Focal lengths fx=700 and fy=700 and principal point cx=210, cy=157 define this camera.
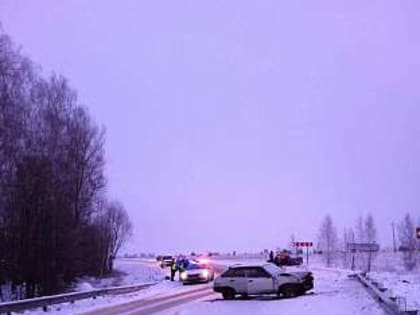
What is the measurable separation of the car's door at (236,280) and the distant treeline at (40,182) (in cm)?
1477

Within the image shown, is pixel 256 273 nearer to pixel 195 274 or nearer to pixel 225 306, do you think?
pixel 225 306

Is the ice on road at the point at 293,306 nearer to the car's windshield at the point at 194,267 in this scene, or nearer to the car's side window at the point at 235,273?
the car's side window at the point at 235,273

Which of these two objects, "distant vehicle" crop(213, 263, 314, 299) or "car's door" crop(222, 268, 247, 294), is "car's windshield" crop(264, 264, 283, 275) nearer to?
"distant vehicle" crop(213, 263, 314, 299)

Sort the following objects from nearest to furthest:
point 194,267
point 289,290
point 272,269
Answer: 1. point 289,290
2. point 272,269
3. point 194,267

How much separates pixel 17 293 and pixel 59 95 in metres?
17.5

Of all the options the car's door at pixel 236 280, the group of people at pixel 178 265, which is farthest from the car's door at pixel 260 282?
the group of people at pixel 178 265

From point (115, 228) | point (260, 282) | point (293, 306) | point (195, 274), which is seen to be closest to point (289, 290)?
point (260, 282)

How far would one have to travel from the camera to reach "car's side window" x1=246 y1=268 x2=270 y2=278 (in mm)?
31828

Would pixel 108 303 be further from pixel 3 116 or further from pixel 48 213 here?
pixel 48 213

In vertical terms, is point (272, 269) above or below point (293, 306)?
above

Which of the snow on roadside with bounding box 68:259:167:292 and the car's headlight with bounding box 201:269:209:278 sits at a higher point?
the car's headlight with bounding box 201:269:209:278

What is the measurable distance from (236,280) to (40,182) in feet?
67.0

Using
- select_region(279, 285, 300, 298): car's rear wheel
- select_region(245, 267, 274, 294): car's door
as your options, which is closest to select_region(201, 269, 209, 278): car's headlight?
select_region(245, 267, 274, 294): car's door

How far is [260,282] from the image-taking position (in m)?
31.7
